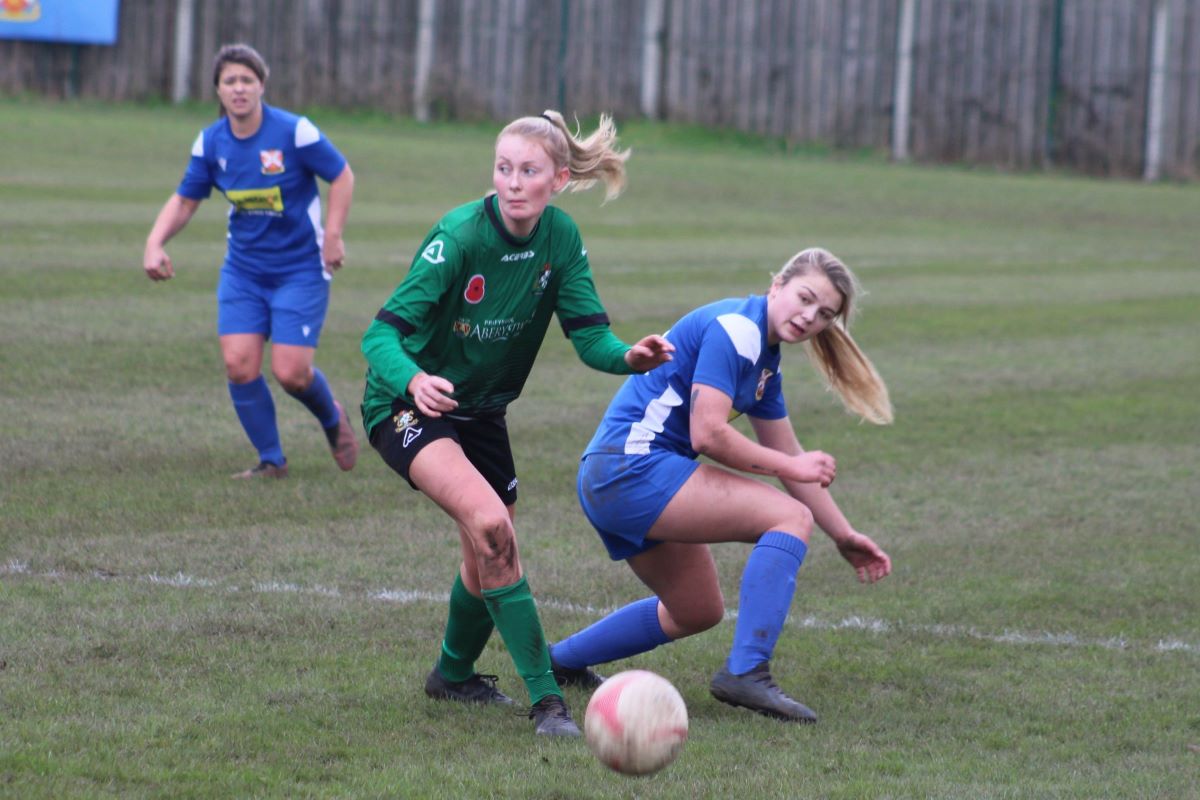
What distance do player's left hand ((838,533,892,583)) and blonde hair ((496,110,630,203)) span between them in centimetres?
131

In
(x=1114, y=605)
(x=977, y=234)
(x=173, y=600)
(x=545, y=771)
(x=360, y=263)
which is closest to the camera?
(x=545, y=771)

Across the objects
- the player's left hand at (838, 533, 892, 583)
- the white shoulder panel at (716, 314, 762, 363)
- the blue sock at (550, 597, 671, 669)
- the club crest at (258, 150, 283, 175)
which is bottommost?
the blue sock at (550, 597, 671, 669)

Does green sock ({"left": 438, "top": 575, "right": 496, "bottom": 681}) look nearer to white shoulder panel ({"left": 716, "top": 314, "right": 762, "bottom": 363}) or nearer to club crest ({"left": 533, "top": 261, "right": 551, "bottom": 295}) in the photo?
club crest ({"left": 533, "top": 261, "right": 551, "bottom": 295})

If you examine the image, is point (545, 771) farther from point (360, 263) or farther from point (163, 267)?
point (360, 263)

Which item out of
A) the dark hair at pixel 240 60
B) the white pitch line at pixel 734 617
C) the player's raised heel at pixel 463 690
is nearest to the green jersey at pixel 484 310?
the player's raised heel at pixel 463 690

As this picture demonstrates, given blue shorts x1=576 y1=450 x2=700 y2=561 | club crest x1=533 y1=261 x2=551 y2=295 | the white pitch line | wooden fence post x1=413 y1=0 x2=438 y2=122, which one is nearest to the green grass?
the white pitch line

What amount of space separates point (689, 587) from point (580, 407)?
5.15 meters

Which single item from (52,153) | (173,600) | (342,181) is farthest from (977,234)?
(173,600)

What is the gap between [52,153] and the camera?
68.6 ft

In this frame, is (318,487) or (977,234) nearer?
(318,487)

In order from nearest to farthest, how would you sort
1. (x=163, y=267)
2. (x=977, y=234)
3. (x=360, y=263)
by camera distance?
(x=163, y=267), (x=360, y=263), (x=977, y=234)

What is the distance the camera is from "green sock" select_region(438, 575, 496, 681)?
4.98m

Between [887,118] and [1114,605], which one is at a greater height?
[887,118]

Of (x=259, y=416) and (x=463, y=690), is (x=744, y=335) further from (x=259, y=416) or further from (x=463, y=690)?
(x=259, y=416)
